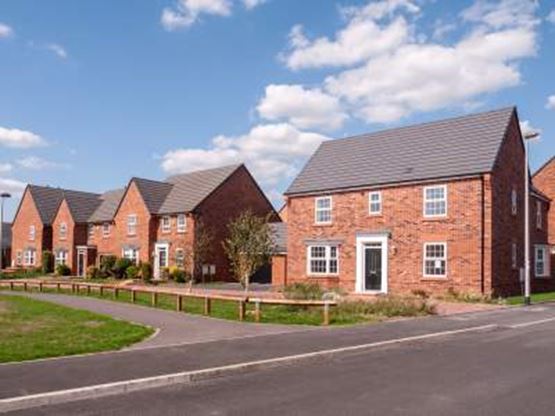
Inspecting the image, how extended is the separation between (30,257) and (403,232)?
4640 cm

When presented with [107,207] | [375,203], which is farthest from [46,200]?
[375,203]

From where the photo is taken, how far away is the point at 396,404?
8672 mm

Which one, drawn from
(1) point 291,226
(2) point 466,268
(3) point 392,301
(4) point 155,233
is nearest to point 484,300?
(2) point 466,268

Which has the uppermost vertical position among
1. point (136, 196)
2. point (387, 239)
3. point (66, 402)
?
point (136, 196)

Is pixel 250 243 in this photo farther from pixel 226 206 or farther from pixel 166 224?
pixel 166 224

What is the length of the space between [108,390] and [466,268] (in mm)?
22731

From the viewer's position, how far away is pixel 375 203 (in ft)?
111

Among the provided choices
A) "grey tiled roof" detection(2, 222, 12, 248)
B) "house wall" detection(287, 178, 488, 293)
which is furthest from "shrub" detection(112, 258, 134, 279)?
"grey tiled roof" detection(2, 222, 12, 248)

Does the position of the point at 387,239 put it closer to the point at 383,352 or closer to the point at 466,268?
the point at 466,268

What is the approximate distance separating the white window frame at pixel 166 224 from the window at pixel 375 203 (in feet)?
65.4

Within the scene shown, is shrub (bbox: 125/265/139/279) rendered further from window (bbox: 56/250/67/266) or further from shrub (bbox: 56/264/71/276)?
window (bbox: 56/250/67/266)

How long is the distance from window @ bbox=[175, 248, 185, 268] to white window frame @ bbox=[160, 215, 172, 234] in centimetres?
277

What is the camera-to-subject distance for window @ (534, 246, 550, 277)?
1407 inches

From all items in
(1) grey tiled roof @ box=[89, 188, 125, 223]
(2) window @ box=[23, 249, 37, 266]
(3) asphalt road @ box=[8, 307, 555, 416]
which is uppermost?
(1) grey tiled roof @ box=[89, 188, 125, 223]
